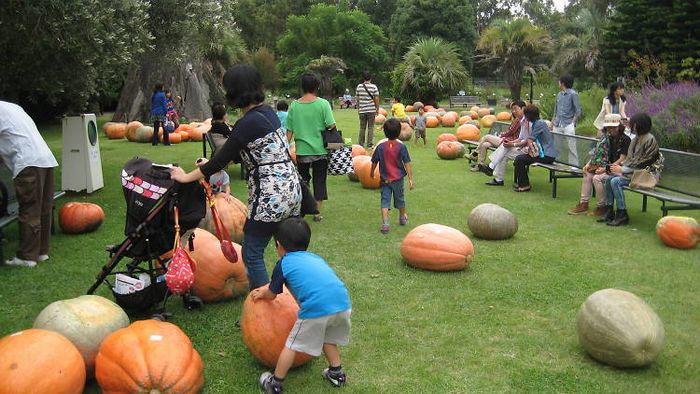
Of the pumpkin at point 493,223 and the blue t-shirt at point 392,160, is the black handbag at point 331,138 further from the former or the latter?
the pumpkin at point 493,223

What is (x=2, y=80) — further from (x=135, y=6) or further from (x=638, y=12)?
(x=638, y=12)

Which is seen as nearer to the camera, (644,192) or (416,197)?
(644,192)

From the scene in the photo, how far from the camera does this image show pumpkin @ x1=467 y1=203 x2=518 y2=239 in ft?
25.0

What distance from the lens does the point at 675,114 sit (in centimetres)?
1317

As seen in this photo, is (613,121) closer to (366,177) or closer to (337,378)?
(366,177)

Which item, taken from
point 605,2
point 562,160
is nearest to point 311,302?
point 562,160

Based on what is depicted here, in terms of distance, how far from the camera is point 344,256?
280 inches

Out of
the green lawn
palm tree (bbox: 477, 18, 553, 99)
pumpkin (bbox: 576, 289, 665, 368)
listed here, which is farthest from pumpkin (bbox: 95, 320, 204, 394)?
palm tree (bbox: 477, 18, 553, 99)

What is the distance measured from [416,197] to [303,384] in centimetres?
657

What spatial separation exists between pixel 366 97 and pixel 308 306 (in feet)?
39.5

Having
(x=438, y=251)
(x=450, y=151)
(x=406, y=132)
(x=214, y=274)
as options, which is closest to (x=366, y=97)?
(x=450, y=151)

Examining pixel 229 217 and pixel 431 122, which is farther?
pixel 431 122

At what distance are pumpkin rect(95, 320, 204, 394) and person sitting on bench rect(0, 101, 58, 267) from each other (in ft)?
10.6

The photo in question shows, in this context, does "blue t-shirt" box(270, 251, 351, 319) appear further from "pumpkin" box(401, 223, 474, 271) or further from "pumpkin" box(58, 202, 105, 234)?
"pumpkin" box(58, 202, 105, 234)
